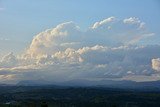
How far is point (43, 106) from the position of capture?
107812 mm

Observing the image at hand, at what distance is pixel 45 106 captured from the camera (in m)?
108

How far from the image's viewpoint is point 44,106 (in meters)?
107

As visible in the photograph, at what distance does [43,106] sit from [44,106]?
59 centimetres

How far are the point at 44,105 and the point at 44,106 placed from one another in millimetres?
343

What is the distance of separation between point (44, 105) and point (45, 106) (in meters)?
0.43

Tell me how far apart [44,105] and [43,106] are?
487mm

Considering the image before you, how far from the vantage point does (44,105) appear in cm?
10756

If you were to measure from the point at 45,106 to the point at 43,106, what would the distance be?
0.55 m
